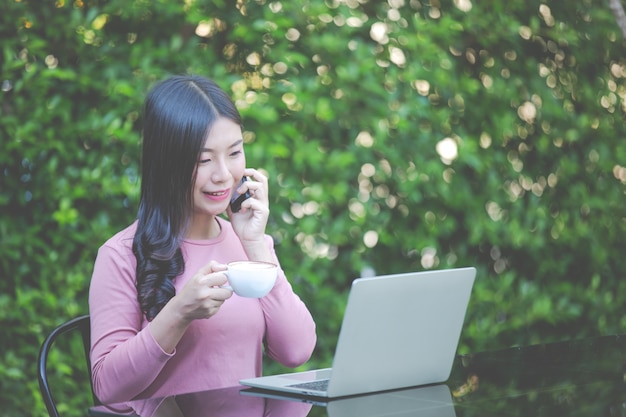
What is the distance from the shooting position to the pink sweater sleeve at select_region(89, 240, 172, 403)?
1658mm

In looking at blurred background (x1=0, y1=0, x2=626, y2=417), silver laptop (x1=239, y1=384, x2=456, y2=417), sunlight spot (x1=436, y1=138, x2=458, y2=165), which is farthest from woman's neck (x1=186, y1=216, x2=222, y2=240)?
sunlight spot (x1=436, y1=138, x2=458, y2=165)

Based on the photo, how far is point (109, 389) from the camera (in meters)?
1.69

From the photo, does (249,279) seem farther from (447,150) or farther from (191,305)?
(447,150)

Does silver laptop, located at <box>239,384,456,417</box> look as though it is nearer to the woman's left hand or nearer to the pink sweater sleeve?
the pink sweater sleeve

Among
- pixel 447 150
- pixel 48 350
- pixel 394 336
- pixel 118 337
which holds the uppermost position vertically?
pixel 394 336

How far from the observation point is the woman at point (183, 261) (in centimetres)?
173

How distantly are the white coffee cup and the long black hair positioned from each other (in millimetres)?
267

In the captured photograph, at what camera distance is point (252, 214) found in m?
1.93

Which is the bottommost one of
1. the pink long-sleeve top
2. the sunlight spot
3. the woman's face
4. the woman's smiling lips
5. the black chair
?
the sunlight spot

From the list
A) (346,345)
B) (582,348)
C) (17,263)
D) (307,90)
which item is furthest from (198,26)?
(346,345)

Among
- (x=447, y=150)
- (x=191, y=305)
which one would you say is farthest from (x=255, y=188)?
(x=447, y=150)

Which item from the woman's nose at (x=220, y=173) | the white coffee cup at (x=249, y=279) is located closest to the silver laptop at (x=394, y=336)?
the white coffee cup at (x=249, y=279)

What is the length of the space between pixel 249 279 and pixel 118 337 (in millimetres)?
320

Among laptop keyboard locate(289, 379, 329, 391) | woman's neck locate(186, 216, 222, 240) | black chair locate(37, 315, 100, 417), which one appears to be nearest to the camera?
laptop keyboard locate(289, 379, 329, 391)
